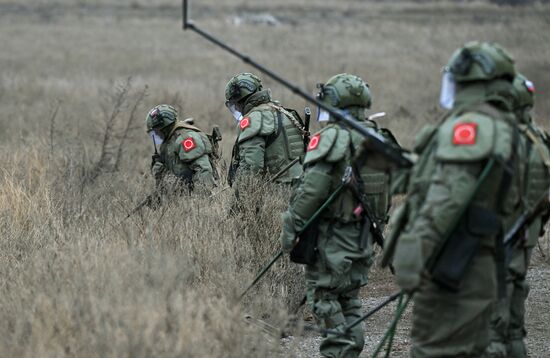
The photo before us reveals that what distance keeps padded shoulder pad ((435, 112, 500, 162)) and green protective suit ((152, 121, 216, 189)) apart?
436 cm

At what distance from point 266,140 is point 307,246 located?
2244 millimetres

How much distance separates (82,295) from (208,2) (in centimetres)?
4664

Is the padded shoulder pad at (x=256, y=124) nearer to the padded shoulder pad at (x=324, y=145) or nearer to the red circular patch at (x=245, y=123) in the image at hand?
the red circular patch at (x=245, y=123)

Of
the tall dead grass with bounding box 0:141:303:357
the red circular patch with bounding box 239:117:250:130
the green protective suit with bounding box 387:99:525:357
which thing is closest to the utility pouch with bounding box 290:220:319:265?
the tall dead grass with bounding box 0:141:303:357

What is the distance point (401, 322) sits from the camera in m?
7.18

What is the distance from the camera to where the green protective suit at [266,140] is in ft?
25.3

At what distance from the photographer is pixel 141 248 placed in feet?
19.7

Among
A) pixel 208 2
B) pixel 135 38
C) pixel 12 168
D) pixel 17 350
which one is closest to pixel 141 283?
pixel 17 350

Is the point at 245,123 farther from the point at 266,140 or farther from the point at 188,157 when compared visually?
the point at 188,157

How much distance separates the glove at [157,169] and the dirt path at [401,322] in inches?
86.5

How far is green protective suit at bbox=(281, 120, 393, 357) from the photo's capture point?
5.59 meters

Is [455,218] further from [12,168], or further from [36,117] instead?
[36,117]

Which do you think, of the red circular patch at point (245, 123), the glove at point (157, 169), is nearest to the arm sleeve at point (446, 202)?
the red circular patch at point (245, 123)

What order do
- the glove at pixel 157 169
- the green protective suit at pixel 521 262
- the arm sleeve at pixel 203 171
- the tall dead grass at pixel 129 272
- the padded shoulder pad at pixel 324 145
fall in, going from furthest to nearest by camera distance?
the glove at pixel 157 169 < the arm sleeve at pixel 203 171 < the padded shoulder pad at pixel 324 145 < the green protective suit at pixel 521 262 < the tall dead grass at pixel 129 272
